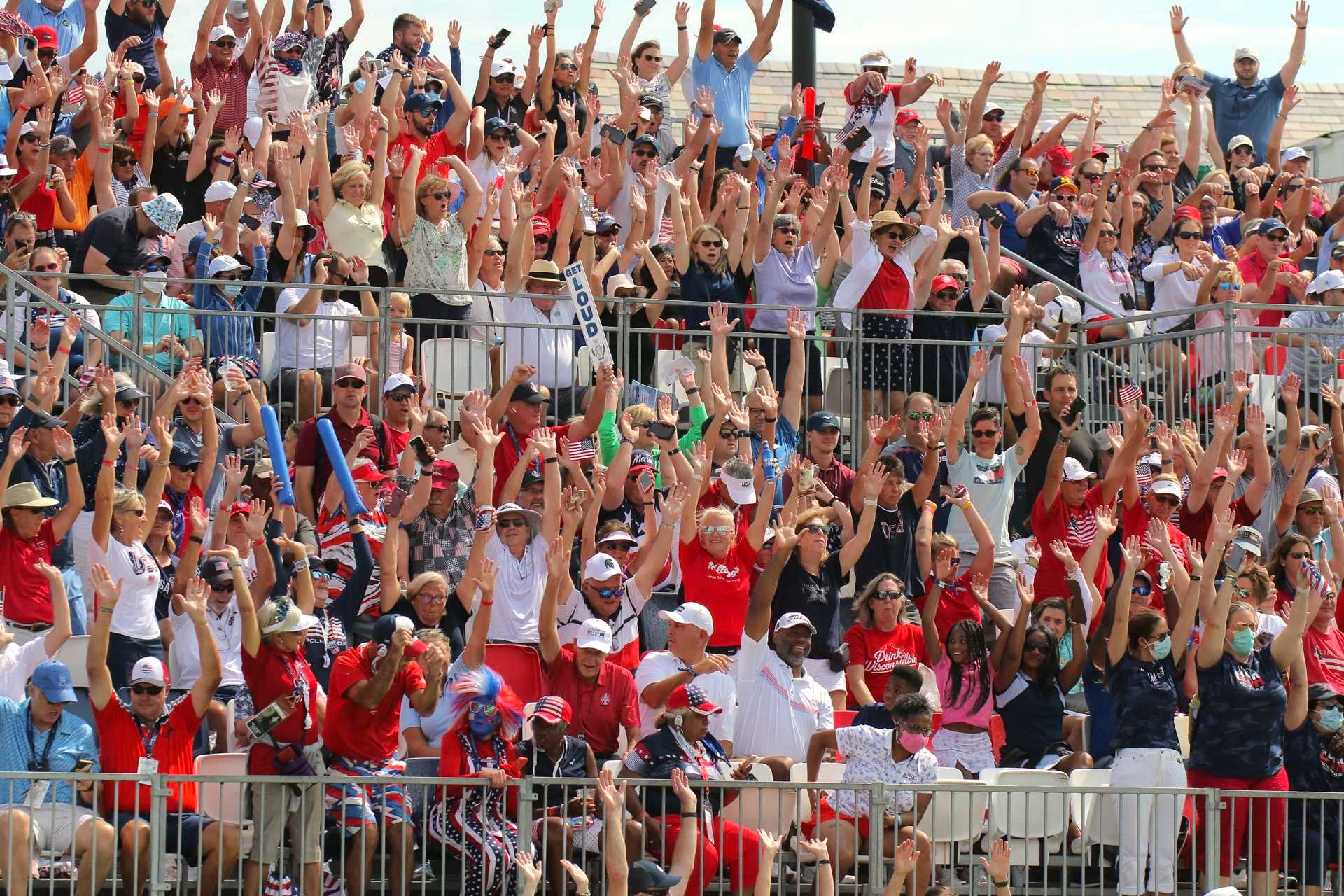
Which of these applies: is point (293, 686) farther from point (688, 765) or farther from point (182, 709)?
point (688, 765)

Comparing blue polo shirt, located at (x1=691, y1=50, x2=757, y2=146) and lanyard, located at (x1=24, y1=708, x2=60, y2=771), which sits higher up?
blue polo shirt, located at (x1=691, y1=50, x2=757, y2=146)

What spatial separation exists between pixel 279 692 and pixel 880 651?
378cm

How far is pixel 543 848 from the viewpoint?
11.9 meters

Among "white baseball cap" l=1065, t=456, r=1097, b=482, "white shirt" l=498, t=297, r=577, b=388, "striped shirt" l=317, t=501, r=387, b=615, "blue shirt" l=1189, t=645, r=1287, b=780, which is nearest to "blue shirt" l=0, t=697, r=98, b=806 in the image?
"striped shirt" l=317, t=501, r=387, b=615

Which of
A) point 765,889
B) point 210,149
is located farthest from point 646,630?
point 210,149

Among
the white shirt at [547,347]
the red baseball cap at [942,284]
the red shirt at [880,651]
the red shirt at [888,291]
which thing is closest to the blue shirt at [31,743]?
the red shirt at [880,651]

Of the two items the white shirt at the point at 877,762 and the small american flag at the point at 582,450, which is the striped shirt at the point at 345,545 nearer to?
the small american flag at the point at 582,450

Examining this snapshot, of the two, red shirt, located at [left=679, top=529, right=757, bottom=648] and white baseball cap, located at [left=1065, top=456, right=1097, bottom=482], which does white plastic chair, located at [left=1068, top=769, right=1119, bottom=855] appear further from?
white baseball cap, located at [left=1065, top=456, right=1097, bottom=482]

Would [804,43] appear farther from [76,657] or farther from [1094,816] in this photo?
[76,657]

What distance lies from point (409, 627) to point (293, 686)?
2.11 ft

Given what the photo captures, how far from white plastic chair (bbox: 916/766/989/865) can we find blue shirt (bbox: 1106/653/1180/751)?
922 millimetres

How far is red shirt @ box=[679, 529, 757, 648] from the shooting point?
1466cm

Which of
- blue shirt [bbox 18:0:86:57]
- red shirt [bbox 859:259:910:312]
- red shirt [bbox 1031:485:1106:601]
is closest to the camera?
red shirt [bbox 1031:485:1106:601]

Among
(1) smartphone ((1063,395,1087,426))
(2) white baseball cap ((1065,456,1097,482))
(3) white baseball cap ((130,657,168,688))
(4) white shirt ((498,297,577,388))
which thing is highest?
(4) white shirt ((498,297,577,388))
